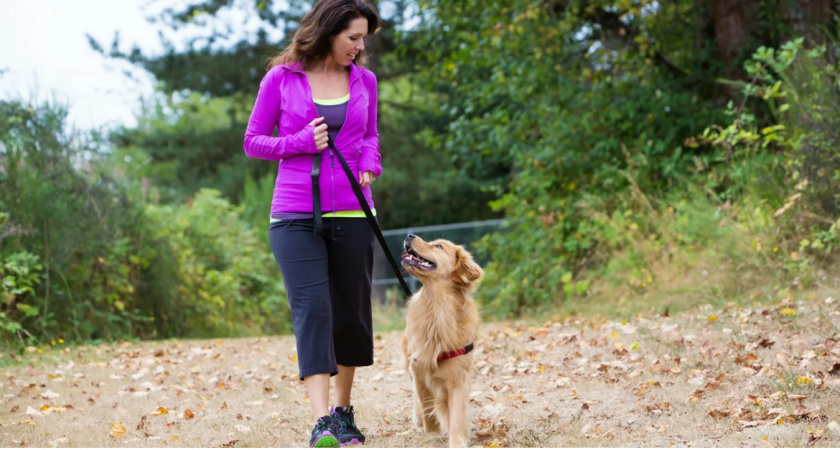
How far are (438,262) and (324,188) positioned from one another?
2.25ft

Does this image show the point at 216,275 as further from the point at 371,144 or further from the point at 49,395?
the point at 371,144

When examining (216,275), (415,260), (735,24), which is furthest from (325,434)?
(735,24)

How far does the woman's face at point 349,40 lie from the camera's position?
406 centimetres

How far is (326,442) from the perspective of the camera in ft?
12.4

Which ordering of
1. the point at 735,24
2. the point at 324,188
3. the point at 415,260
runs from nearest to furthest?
1. the point at 324,188
2. the point at 415,260
3. the point at 735,24

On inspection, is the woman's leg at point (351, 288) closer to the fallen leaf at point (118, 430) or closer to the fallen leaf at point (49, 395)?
the fallen leaf at point (118, 430)

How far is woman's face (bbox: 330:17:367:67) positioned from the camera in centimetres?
406

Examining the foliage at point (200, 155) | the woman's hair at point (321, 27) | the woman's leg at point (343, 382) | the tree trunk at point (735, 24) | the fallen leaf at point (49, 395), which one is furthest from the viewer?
the foliage at point (200, 155)

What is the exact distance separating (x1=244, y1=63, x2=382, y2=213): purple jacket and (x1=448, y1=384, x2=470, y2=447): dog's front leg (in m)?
1.04

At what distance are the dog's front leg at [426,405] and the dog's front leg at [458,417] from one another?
207 mm

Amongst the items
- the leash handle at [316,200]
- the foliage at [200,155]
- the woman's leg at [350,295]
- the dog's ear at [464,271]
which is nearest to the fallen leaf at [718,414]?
the dog's ear at [464,271]

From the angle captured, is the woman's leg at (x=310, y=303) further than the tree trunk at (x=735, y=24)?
No

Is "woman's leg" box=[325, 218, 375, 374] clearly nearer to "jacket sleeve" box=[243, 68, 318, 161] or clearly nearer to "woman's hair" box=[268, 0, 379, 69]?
"jacket sleeve" box=[243, 68, 318, 161]

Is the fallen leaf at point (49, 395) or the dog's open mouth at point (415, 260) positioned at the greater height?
the dog's open mouth at point (415, 260)
